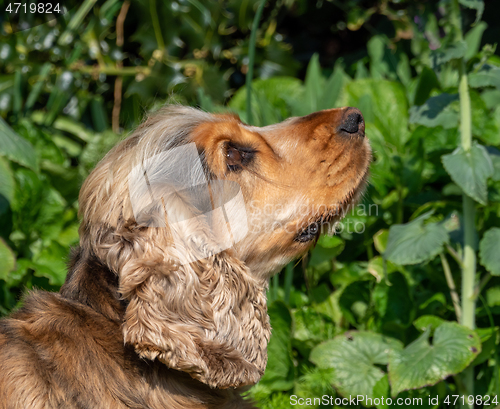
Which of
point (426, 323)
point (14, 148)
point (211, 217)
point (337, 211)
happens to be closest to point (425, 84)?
point (426, 323)

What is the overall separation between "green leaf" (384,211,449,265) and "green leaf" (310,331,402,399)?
0.48 m

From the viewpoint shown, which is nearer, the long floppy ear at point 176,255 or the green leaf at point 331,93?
the long floppy ear at point 176,255

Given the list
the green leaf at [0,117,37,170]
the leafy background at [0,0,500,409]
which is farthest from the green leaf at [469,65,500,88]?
the green leaf at [0,117,37,170]

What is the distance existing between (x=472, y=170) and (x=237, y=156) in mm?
1074

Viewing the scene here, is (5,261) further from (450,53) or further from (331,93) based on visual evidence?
(450,53)

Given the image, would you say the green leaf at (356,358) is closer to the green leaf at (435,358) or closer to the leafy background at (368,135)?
the leafy background at (368,135)

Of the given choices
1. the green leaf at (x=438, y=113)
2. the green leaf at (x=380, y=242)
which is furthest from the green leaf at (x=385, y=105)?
the green leaf at (x=438, y=113)

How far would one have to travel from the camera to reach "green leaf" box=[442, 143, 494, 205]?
2410mm

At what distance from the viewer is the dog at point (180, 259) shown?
187 cm

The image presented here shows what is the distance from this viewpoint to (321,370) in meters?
2.96

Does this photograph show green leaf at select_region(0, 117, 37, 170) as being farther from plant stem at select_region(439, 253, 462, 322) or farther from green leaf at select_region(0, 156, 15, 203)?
plant stem at select_region(439, 253, 462, 322)

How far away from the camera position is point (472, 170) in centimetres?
246

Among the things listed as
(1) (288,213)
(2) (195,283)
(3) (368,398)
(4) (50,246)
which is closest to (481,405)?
(3) (368,398)

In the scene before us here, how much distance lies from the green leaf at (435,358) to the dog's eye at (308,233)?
716 millimetres
